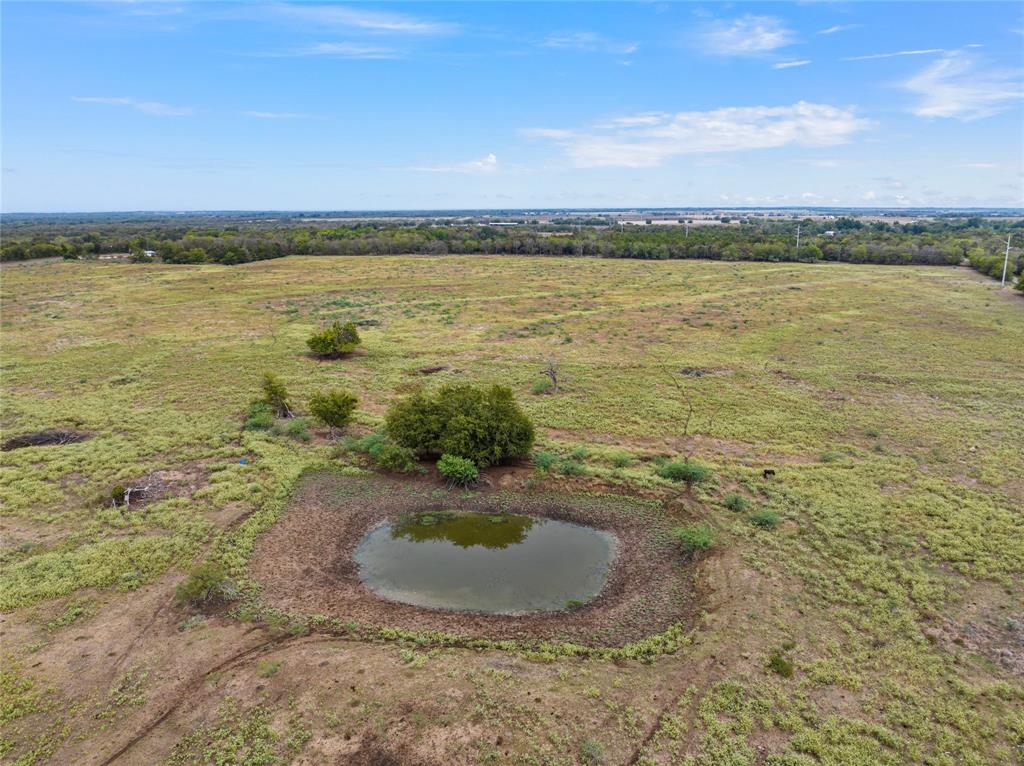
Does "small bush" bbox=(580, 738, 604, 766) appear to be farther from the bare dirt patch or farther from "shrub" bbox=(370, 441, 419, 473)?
"shrub" bbox=(370, 441, 419, 473)

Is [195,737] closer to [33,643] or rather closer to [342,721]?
[342,721]

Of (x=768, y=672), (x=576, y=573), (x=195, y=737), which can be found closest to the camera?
(x=195, y=737)

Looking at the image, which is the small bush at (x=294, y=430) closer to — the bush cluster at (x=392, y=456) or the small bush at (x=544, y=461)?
the bush cluster at (x=392, y=456)

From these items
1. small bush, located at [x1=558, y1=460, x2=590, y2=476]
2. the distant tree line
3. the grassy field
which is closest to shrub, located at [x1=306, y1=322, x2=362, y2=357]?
the grassy field

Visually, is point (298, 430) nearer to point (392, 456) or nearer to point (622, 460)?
point (392, 456)

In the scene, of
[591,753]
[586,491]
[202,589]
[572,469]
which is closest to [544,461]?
[572,469]

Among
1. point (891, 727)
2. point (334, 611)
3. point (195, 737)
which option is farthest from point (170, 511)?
point (891, 727)
